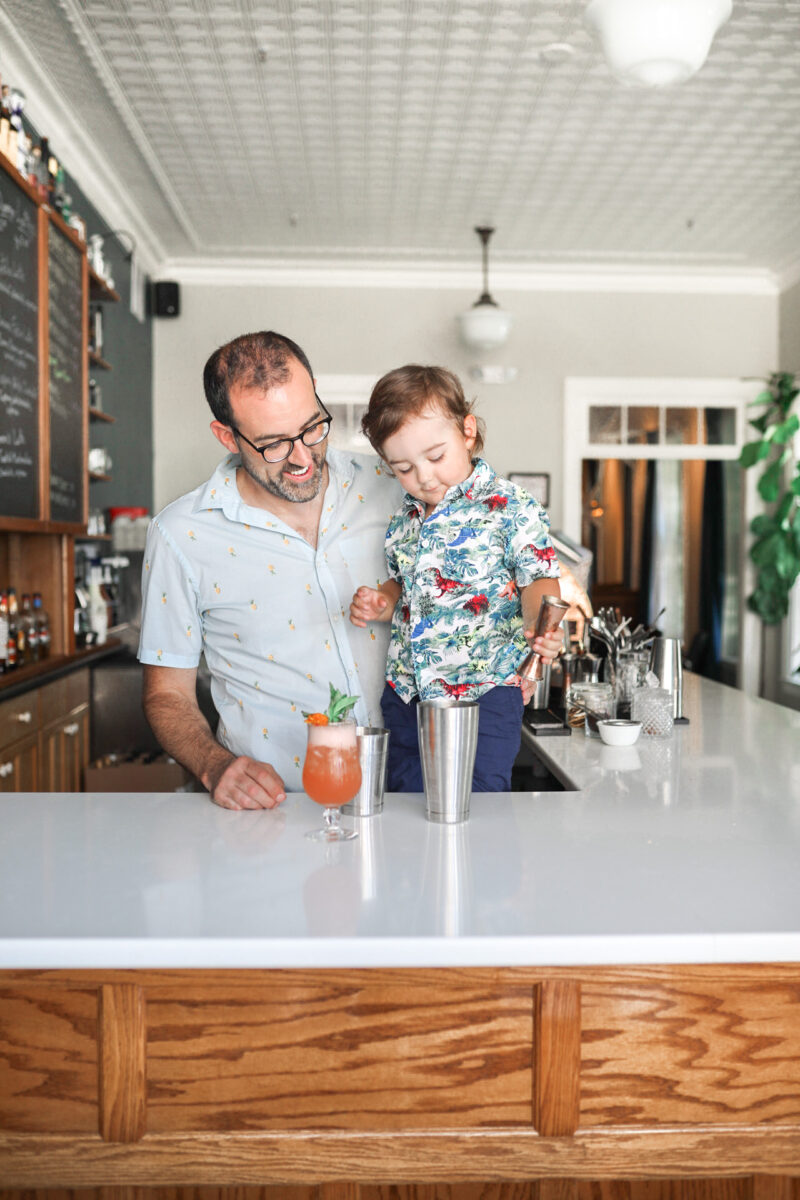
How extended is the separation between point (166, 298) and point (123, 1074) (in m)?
5.73

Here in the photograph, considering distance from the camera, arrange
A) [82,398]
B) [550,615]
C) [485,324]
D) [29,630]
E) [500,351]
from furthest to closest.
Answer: [500,351]
[485,324]
[82,398]
[29,630]
[550,615]

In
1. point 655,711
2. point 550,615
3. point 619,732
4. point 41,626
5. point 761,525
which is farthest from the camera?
point 761,525

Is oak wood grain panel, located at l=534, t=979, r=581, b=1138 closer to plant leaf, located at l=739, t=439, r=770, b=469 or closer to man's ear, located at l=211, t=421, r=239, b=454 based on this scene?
man's ear, located at l=211, t=421, r=239, b=454

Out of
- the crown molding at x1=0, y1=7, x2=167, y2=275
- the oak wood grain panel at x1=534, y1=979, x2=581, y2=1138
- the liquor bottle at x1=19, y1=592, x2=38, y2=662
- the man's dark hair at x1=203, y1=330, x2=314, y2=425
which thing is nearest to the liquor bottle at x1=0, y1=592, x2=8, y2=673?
the liquor bottle at x1=19, y1=592, x2=38, y2=662

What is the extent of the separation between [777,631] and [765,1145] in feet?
19.0

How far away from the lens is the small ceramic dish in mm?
2150

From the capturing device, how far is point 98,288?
4578 millimetres

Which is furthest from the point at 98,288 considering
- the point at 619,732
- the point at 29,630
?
the point at 619,732

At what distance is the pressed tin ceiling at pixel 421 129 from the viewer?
3.49 metres

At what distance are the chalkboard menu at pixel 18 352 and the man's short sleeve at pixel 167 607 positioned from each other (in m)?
1.67

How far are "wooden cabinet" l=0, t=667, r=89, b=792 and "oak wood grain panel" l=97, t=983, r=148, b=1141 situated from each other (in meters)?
2.11

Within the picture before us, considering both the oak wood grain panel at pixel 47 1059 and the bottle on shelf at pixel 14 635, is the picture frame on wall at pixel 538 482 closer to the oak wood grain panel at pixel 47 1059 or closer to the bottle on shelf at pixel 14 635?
the bottle on shelf at pixel 14 635

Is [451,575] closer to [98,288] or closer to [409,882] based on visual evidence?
[409,882]

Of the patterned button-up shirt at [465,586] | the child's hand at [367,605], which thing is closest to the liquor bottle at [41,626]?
the patterned button-up shirt at [465,586]
